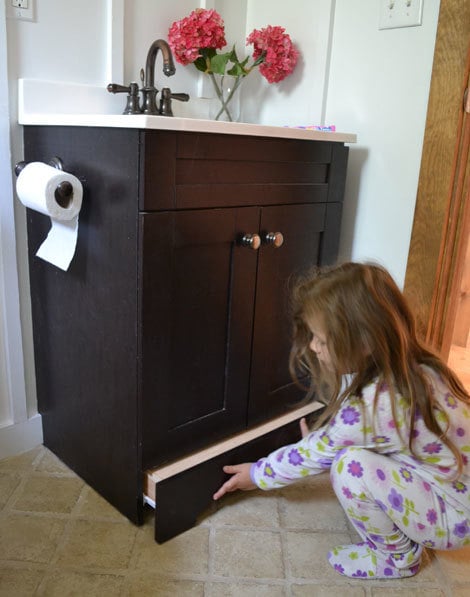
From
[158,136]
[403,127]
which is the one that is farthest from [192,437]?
[403,127]

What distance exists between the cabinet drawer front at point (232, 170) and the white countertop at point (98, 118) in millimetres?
18

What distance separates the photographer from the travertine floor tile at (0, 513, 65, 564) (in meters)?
1.15

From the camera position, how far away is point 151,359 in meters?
1.12

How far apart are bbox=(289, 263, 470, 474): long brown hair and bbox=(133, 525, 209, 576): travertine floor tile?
1.44ft

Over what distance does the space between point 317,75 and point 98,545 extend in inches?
51.7

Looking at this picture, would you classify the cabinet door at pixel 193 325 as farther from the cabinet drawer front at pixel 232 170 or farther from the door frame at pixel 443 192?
the door frame at pixel 443 192

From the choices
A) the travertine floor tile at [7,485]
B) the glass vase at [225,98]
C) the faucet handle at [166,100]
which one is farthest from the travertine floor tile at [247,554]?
the glass vase at [225,98]

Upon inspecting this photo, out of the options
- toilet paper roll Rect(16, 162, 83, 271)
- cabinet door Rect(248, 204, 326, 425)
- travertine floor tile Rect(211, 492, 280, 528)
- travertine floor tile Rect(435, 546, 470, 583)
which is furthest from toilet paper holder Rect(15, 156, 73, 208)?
travertine floor tile Rect(435, 546, 470, 583)

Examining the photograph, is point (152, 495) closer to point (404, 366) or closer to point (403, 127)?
point (404, 366)

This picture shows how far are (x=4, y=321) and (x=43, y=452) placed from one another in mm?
380

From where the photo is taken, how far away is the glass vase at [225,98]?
1.59 metres

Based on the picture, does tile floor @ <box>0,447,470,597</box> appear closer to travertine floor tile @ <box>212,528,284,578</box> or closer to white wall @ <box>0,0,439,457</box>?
travertine floor tile @ <box>212,528,284,578</box>

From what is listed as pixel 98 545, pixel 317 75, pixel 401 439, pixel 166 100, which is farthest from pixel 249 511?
pixel 317 75

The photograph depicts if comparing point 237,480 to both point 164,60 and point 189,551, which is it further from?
point 164,60
